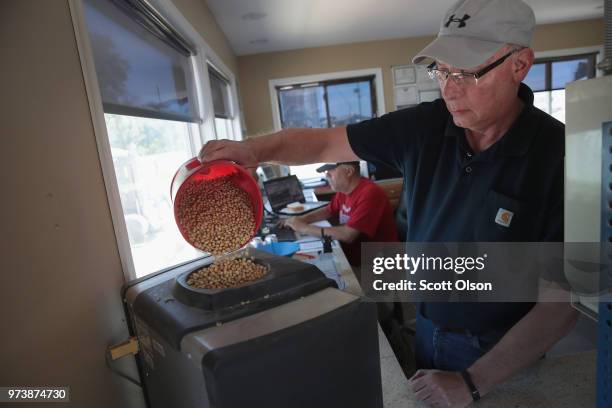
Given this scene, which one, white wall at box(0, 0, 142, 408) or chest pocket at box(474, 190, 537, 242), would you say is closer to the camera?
white wall at box(0, 0, 142, 408)

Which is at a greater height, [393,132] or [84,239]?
[393,132]

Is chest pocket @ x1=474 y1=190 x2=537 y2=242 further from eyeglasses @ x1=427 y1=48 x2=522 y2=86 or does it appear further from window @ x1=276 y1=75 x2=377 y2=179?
window @ x1=276 y1=75 x2=377 y2=179

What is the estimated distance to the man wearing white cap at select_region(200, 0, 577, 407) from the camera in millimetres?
830

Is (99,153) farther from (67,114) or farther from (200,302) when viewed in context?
(200,302)

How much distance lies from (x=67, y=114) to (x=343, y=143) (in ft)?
2.38

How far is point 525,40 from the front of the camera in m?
0.84

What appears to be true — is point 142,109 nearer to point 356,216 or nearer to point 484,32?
point 484,32

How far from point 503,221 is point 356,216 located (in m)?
1.47

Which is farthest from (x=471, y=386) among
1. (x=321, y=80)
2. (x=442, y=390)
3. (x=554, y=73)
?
(x=554, y=73)

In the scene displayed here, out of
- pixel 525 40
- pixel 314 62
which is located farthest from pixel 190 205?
pixel 314 62

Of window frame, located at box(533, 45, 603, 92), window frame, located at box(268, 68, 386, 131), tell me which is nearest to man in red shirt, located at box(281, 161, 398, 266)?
window frame, located at box(268, 68, 386, 131)

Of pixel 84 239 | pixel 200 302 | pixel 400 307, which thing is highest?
pixel 84 239

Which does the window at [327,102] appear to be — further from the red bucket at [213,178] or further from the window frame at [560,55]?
the red bucket at [213,178]

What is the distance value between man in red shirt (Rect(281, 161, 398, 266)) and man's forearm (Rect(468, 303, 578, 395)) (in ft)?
4.89
